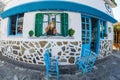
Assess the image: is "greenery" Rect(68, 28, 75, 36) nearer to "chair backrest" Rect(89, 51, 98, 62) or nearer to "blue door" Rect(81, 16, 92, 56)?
"blue door" Rect(81, 16, 92, 56)

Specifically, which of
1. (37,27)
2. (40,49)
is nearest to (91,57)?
(40,49)

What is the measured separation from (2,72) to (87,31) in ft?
16.4

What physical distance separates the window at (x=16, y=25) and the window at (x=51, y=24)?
5.09 ft

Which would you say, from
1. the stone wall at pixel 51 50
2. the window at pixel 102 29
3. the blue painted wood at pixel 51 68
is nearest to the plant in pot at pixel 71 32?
the stone wall at pixel 51 50

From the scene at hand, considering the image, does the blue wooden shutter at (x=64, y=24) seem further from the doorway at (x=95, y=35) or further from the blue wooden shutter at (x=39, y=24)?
the doorway at (x=95, y=35)

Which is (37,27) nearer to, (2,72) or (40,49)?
(40,49)

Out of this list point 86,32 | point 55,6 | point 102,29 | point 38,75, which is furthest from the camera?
point 102,29

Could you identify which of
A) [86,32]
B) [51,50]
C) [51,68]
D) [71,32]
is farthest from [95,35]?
[51,68]

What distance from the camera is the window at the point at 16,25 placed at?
8073mm

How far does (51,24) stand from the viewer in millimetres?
6988

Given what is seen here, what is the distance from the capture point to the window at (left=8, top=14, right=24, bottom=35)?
8073 millimetres

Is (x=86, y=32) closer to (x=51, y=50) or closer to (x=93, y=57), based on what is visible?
(x=93, y=57)

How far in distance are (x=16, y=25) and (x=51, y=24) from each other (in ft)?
8.41

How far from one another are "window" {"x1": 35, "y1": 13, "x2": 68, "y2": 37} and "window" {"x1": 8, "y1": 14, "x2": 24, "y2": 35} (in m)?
1.55
